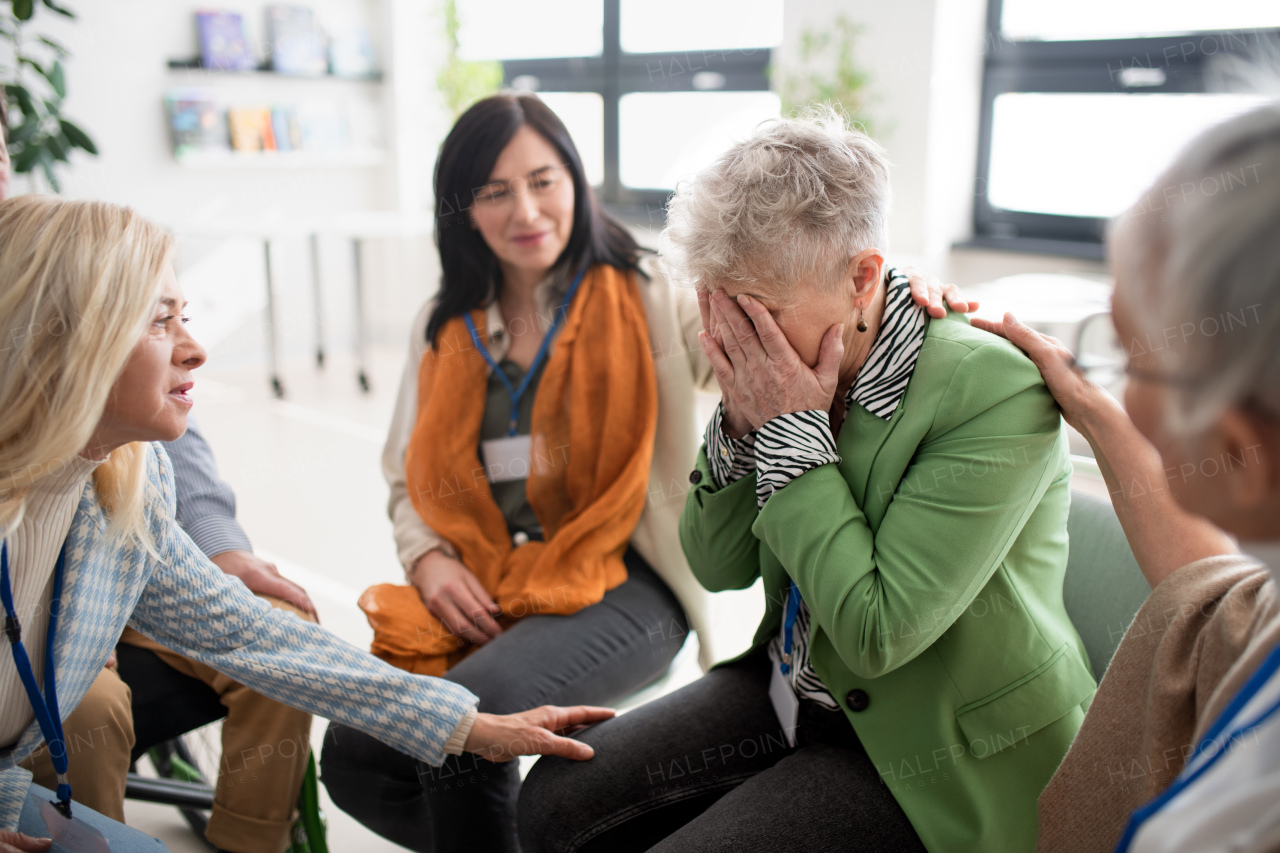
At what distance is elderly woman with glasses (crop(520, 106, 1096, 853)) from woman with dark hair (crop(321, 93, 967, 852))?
0.43 m

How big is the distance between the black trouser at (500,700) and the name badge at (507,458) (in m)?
0.32

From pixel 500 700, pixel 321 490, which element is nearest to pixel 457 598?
pixel 500 700

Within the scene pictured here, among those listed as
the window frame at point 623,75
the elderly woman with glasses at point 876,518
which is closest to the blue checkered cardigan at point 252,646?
the elderly woman with glasses at point 876,518

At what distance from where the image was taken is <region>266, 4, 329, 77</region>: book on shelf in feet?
18.5

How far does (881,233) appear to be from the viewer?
3.85 feet

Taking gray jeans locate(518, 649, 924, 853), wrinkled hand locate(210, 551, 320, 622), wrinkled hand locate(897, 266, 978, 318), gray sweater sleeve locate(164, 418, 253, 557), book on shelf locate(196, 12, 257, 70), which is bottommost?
gray jeans locate(518, 649, 924, 853)

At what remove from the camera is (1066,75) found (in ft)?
13.0

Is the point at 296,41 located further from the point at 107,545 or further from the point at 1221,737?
the point at 1221,737

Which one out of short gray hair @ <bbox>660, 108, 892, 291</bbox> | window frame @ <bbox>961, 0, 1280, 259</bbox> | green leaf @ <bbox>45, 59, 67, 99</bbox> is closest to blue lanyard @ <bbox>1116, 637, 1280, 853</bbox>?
short gray hair @ <bbox>660, 108, 892, 291</bbox>

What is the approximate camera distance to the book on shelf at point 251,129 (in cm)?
551

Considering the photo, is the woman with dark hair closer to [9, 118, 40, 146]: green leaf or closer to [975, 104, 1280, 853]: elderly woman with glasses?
[975, 104, 1280, 853]: elderly woman with glasses

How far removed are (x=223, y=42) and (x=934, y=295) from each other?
5.44 m

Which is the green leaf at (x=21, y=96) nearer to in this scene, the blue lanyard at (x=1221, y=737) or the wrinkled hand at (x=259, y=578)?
the wrinkled hand at (x=259, y=578)

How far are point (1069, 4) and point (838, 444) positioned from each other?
359cm
